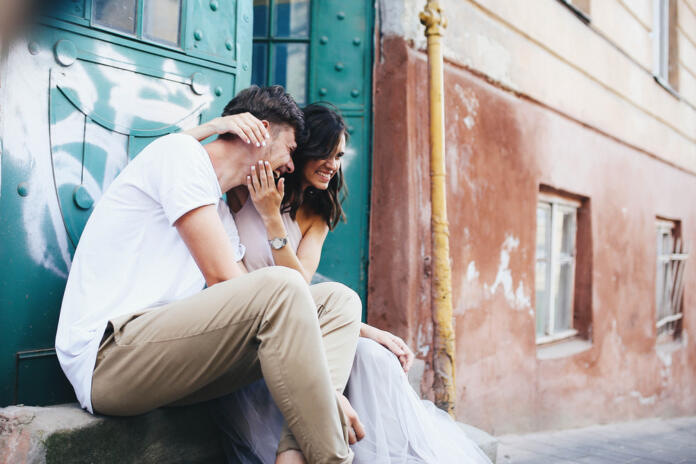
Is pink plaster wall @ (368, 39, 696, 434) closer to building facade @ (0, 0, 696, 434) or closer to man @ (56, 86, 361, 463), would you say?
building facade @ (0, 0, 696, 434)

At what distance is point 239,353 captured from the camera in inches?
69.9

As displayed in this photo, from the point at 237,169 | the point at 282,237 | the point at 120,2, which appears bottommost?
the point at 282,237

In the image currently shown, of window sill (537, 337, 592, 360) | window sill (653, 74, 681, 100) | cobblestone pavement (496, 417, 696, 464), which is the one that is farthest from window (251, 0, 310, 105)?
window sill (653, 74, 681, 100)

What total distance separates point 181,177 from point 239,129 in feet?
→ 1.15

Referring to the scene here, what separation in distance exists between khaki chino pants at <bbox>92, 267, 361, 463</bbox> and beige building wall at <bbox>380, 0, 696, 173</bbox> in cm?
247

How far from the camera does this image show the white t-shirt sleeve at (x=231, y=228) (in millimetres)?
2393

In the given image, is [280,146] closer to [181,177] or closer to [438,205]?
[181,177]

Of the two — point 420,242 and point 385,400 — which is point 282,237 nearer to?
point 385,400

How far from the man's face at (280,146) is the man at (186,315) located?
4.6 inches

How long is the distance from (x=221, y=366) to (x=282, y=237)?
28.3 inches

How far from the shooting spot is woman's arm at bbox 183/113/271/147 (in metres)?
2.17

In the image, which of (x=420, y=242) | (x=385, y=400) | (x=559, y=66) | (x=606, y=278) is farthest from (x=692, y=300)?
(x=385, y=400)

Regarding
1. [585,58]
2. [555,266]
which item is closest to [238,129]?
[555,266]

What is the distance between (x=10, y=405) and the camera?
2.04 metres
